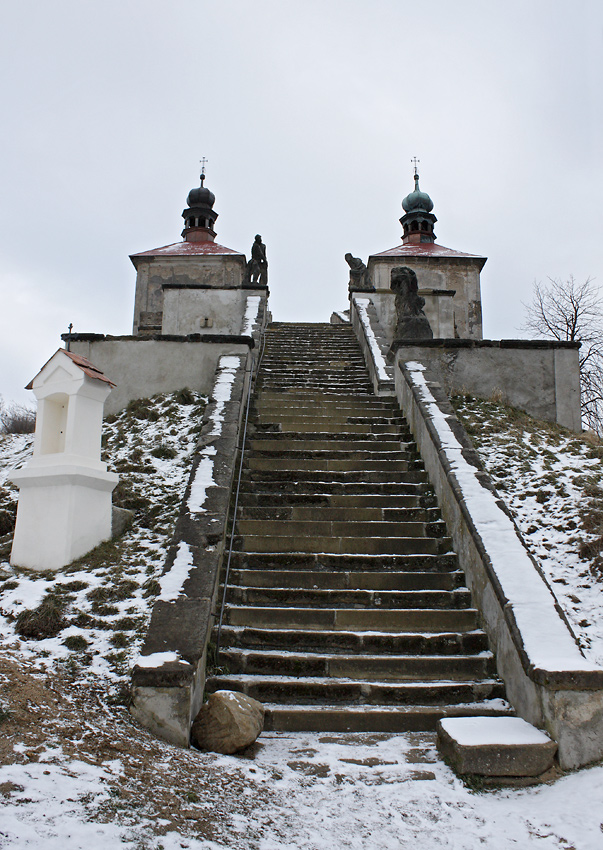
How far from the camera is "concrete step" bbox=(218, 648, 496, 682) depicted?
188 inches

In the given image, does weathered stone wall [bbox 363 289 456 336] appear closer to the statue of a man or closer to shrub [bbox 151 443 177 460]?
the statue of a man

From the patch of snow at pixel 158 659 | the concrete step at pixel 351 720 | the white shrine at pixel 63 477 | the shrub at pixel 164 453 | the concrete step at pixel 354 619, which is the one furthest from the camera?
the shrub at pixel 164 453

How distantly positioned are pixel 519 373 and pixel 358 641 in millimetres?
7108

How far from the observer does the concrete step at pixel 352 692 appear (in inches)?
180

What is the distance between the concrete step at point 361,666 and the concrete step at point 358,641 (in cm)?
16

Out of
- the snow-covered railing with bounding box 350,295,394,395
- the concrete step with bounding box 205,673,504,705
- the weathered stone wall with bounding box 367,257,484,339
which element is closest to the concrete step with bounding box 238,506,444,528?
the concrete step with bounding box 205,673,504,705

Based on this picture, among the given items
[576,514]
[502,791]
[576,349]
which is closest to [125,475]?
[576,514]

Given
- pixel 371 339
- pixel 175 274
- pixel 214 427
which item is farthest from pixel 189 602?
pixel 175 274

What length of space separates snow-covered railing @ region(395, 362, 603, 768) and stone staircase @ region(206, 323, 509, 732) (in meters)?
0.21

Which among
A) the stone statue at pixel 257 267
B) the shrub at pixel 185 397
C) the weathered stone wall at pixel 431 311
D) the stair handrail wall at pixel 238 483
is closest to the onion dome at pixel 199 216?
the stone statue at pixel 257 267

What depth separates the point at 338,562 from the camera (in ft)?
19.4

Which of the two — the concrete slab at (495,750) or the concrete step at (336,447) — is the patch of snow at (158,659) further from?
the concrete step at (336,447)

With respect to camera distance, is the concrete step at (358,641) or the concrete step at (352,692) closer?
the concrete step at (352,692)

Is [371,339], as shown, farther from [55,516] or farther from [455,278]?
[455,278]
